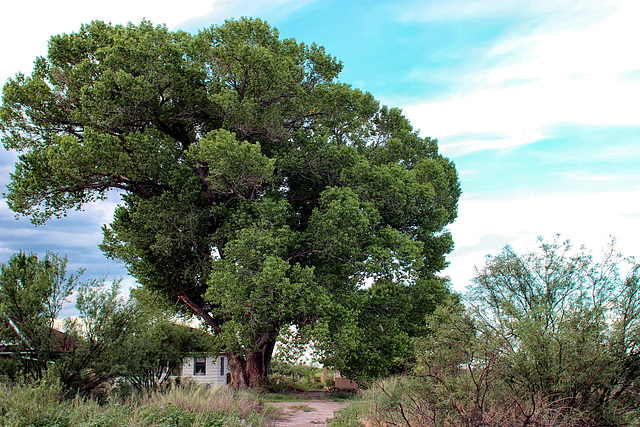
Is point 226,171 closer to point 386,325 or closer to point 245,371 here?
point 386,325

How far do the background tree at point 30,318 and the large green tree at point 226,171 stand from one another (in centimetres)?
413

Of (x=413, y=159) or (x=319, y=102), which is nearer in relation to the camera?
(x=319, y=102)

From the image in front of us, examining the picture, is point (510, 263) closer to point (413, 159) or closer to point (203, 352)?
point (413, 159)

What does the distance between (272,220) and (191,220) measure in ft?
10.6

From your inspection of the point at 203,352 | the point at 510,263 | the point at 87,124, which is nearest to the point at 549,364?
the point at 510,263

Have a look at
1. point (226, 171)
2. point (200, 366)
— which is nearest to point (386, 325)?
point (226, 171)

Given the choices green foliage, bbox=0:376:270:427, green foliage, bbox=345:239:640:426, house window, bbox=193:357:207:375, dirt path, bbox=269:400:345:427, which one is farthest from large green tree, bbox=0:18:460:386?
house window, bbox=193:357:207:375

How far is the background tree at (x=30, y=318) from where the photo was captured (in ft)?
50.3

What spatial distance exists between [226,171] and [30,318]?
772cm

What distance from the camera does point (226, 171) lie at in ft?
59.3

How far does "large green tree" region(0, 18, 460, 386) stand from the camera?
715 inches

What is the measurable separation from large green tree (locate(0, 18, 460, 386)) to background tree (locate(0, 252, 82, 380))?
4.13 m

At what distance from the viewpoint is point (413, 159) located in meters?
26.2

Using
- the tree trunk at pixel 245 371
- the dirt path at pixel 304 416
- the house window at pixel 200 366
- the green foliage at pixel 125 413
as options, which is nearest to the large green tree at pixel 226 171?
the tree trunk at pixel 245 371
